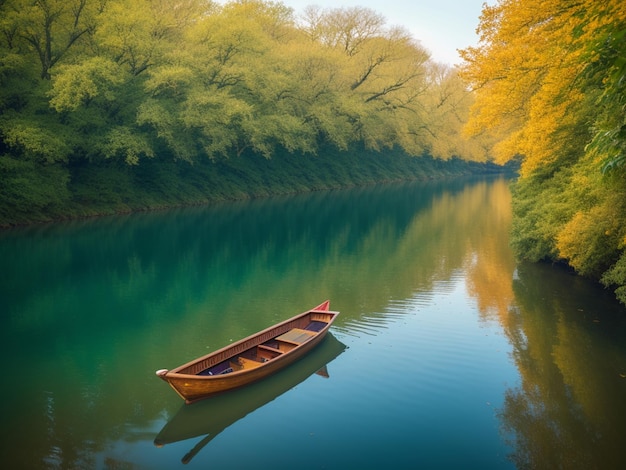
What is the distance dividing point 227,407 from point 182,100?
34.7m

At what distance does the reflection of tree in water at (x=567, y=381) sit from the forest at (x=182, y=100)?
2865 cm

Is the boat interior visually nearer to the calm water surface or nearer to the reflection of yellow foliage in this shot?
the calm water surface

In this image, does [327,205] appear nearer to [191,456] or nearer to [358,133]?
[358,133]

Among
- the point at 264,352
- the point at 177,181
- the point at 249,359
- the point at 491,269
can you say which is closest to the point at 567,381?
the point at 264,352

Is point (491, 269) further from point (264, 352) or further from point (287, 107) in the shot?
point (287, 107)

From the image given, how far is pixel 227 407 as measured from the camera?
10953 millimetres

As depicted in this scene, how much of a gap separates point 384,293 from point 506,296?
464 centimetres

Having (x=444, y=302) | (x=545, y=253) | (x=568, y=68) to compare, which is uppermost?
(x=568, y=68)

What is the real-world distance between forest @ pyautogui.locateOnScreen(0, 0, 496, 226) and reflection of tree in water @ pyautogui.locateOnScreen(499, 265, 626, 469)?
28648 mm

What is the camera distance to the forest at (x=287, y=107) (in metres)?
16.9

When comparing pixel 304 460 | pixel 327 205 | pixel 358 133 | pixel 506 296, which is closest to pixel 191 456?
pixel 304 460

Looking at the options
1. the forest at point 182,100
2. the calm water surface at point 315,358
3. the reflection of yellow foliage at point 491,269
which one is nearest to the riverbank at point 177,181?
the forest at point 182,100

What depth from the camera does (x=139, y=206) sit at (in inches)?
1553

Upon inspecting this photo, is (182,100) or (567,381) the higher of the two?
(182,100)
